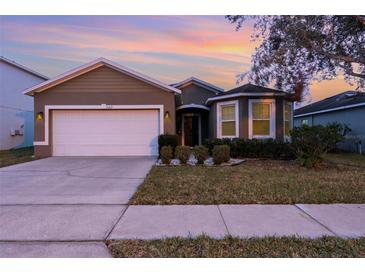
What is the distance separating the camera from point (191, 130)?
1839cm

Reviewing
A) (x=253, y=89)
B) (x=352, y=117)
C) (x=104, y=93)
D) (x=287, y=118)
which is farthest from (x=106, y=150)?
(x=352, y=117)

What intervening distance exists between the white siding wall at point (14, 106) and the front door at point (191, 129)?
37.7 feet

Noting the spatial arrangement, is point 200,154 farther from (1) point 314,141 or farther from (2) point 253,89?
(2) point 253,89

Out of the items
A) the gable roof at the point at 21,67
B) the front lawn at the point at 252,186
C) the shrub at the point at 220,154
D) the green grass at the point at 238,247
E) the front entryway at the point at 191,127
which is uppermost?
the gable roof at the point at 21,67

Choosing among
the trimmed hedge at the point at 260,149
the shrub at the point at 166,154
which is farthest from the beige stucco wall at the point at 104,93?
the trimmed hedge at the point at 260,149

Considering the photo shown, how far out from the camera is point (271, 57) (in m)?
11.3

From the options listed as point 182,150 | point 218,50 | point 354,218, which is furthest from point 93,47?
point 354,218

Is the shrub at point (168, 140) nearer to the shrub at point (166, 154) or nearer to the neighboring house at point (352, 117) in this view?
the shrub at point (166, 154)

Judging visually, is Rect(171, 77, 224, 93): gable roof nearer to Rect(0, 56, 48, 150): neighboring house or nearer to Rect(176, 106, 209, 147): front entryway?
Rect(176, 106, 209, 147): front entryway

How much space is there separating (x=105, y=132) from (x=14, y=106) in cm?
963

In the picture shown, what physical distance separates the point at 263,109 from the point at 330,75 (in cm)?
330

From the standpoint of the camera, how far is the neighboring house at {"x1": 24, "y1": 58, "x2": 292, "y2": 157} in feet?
44.5

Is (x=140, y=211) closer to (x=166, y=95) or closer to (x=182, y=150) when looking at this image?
(x=182, y=150)

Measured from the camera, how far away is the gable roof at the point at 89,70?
43.4ft
